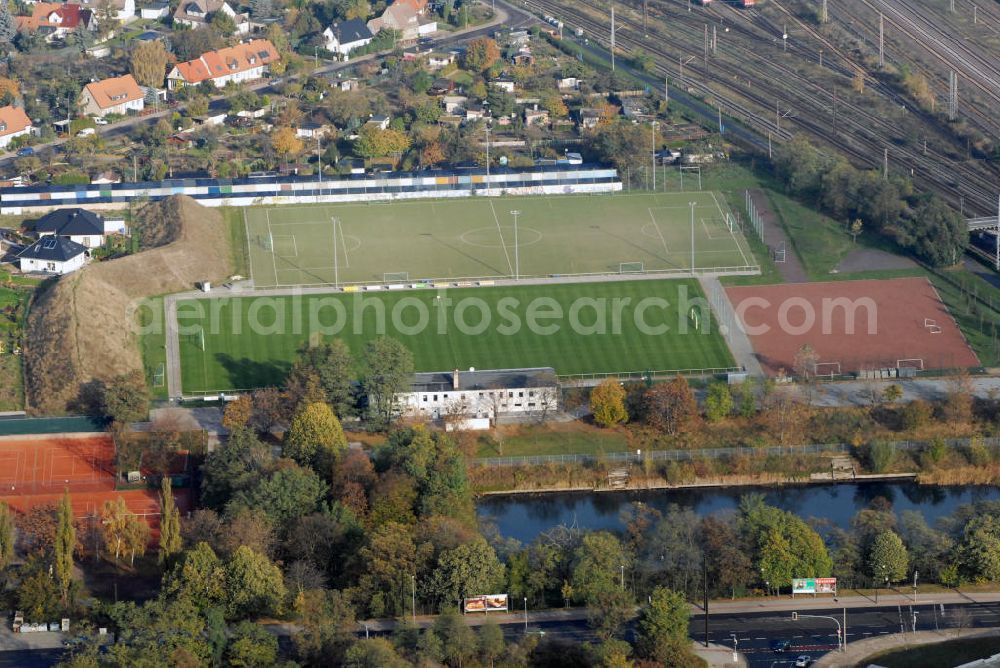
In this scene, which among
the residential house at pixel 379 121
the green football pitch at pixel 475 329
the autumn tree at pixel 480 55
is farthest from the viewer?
the autumn tree at pixel 480 55

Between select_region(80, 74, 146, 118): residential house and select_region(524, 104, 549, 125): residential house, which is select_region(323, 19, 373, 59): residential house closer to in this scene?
select_region(80, 74, 146, 118): residential house

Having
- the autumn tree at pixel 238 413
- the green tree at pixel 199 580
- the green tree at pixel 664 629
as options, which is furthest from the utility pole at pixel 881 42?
the green tree at pixel 199 580

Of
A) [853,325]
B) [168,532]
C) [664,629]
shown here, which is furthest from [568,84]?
[664,629]

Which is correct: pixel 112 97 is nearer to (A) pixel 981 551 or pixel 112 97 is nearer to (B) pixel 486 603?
(B) pixel 486 603

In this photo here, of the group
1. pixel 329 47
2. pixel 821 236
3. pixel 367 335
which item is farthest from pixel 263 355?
pixel 329 47

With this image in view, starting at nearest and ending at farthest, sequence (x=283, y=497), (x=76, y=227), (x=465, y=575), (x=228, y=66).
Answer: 1. (x=465, y=575)
2. (x=283, y=497)
3. (x=76, y=227)
4. (x=228, y=66)

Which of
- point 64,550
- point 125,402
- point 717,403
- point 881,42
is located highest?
point 881,42

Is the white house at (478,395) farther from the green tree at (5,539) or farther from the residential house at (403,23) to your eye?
the residential house at (403,23)

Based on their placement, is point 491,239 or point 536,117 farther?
point 536,117
